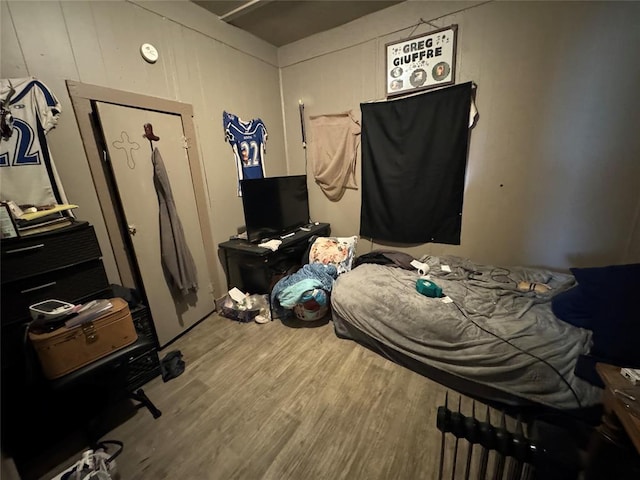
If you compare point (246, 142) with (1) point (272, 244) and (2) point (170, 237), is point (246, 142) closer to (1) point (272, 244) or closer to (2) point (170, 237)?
(1) point (272, 244)

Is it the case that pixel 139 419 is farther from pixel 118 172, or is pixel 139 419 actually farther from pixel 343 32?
pixel 343 32

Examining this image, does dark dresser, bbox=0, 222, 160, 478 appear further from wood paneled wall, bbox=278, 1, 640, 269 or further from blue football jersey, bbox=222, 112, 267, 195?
wood paneled wall, bbox=278, 1, 640, 269

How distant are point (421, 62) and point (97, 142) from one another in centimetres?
262

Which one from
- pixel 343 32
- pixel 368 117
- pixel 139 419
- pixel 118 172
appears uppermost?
pixel 343 32

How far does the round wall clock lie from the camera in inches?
74.1

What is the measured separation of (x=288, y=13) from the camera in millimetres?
2363

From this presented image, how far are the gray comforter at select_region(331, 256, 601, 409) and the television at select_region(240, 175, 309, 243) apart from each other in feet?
3.08

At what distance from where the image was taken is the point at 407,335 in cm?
173

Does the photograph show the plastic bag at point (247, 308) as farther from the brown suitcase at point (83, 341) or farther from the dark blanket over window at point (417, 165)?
the dark blanket over window at point (417, 165)

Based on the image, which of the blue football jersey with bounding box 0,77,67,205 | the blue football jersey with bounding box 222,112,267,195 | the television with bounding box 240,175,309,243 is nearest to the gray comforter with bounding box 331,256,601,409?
the television with bounding box 240,175,309,243

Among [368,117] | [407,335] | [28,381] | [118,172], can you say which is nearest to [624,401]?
[407,335]

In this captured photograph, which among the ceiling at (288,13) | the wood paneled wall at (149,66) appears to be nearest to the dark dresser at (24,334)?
the wood paneled wall at (149,66)

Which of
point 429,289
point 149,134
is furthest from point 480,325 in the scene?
point 149,134

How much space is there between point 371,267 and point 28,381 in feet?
7.15
